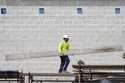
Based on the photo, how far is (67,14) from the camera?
29016mm

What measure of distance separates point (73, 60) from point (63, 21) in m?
2.14

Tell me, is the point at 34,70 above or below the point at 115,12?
below

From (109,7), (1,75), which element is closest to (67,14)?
(109,7)

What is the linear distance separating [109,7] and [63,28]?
2.72m

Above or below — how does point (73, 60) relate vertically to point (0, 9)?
below

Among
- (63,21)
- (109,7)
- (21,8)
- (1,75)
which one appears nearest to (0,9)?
(21,8)

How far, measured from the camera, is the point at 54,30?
28953mm

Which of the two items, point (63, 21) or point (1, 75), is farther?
point (63, 21)

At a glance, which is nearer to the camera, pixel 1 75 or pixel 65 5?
pixel 1 75

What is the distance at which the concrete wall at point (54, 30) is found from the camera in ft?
94.4

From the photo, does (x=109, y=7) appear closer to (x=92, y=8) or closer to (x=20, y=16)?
(x=92, y=8)

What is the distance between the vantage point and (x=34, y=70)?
93.8 ft

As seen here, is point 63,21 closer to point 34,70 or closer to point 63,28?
point 63,28

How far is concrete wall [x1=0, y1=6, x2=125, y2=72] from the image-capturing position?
1133 inches
